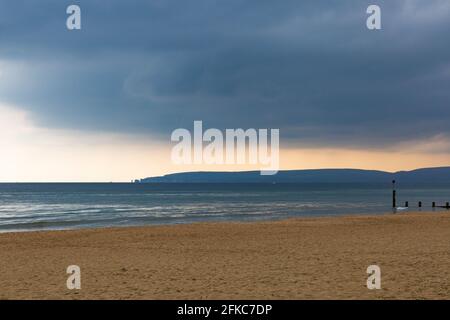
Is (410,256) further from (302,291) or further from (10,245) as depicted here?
(10,245)

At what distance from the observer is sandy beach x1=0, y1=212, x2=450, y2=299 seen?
1119cm

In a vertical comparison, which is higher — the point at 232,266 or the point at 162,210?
the point at 232,266

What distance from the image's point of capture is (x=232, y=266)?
1495cm

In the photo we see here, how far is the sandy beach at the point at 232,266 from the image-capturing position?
11188 millimetres

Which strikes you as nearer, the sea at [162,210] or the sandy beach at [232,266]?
the sandy beach at [232,266]

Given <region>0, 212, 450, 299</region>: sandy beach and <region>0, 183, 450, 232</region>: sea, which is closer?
<region>0, 212, 450, 299</region>: sandy beach

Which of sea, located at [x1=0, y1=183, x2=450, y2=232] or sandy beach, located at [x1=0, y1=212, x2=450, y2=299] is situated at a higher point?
sandy beach, located at [x1=0, y1=212, x2=450, y2=299]

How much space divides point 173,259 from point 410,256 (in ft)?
28.9

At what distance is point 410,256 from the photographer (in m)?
16.5

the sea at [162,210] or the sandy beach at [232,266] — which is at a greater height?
the sandy beach at [232,266]

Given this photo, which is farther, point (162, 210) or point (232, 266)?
point (162, 210)
